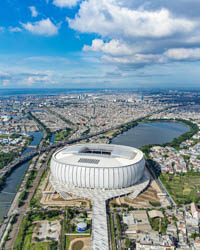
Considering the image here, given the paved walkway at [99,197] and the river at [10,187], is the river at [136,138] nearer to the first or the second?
the river at [10,187]

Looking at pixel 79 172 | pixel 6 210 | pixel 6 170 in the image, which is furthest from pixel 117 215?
pixel 6 170

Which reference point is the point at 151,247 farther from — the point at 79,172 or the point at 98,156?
the point at 98,156

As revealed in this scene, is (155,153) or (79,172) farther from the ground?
(79,172)

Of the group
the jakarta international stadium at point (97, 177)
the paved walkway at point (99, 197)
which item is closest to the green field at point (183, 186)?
the paved walkway at point (99, 197)

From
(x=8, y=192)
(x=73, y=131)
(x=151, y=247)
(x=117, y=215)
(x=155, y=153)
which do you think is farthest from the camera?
(x=73, y=131)

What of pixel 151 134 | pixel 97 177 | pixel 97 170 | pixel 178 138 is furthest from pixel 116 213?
pixel 151 134

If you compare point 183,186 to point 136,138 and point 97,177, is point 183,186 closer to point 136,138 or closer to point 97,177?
point 97,177

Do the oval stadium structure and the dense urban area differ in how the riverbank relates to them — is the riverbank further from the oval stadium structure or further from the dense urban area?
the oval stadium structure
